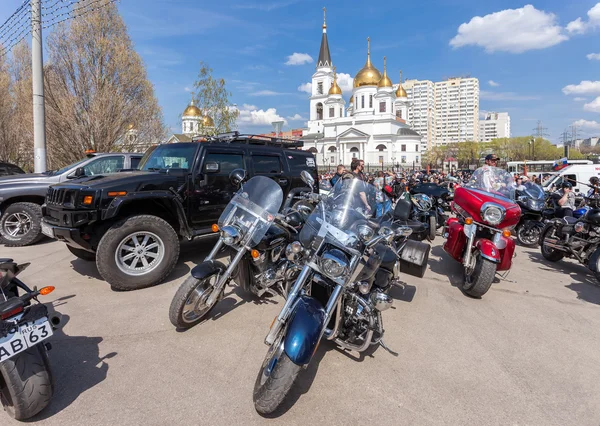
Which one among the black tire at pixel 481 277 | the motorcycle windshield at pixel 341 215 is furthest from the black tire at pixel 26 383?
the black tire at pixel 481 277

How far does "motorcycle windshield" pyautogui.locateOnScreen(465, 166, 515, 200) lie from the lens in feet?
16.2

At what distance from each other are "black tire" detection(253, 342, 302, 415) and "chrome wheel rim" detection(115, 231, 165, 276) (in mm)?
2959

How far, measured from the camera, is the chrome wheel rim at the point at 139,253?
14.1 feet

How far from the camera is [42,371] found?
7.06 ft

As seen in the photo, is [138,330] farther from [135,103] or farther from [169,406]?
[135,103]

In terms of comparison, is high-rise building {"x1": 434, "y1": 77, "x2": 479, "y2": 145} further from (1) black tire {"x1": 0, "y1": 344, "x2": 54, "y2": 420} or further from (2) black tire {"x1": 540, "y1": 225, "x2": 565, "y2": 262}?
(1) black tire {"x1": 0, "y1": 344, "x2": 54, "y2": 420}

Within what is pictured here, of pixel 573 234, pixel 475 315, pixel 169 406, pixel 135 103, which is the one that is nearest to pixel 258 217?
pixel 169 406

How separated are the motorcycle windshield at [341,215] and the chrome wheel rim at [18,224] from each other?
22.7ft

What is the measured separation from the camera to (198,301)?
3.30 metres

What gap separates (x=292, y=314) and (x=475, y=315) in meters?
2.75

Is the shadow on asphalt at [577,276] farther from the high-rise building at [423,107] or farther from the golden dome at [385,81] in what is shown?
the high-rise building at [423,107]

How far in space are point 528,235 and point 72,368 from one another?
8912mm

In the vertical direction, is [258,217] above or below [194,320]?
above

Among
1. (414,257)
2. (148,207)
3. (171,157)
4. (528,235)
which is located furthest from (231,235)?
(528,235)
